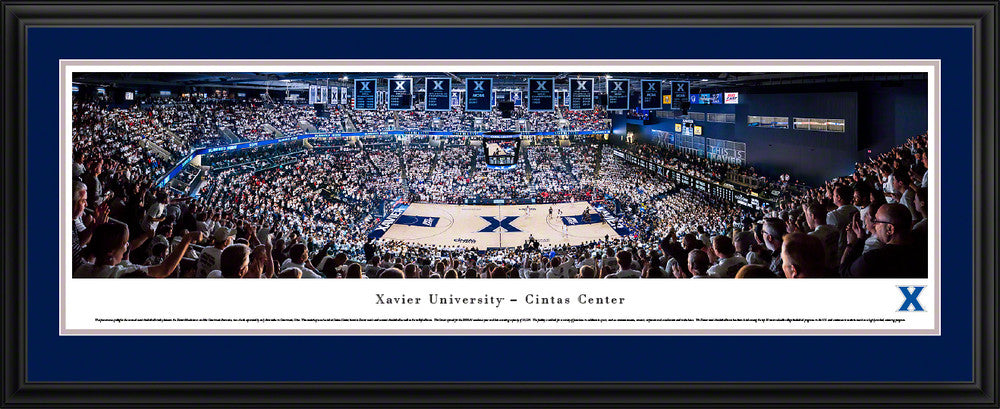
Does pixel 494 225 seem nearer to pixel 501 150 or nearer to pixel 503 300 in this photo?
pixel 501 150

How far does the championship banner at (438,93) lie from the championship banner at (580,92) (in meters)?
1.55

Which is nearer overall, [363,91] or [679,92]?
[363,91]

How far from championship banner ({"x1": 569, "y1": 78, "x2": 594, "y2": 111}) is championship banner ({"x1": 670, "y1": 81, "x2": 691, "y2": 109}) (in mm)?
1196

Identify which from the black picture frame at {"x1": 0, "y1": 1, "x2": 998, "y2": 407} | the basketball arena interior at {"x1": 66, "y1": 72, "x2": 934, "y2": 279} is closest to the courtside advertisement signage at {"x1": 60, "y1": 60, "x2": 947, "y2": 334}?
the basketball arena interior at {"x1": 66, "y1": 72, "x2": 934, "y2": 279}

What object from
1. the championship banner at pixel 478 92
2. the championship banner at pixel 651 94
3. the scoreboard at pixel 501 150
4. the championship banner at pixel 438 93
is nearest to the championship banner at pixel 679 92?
the championship banner at pixel 651 94

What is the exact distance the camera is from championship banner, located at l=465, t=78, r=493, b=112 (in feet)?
19.4

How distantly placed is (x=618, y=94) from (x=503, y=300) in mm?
3482

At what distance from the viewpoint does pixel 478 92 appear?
598 cm

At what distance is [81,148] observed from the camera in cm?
489

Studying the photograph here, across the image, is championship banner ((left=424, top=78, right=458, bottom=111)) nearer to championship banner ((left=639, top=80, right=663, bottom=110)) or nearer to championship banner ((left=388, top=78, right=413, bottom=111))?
championship banner ((left=388, top=78, right=413, bottom=111))

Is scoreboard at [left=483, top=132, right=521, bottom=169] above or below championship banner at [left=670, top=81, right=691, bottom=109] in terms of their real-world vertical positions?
above
